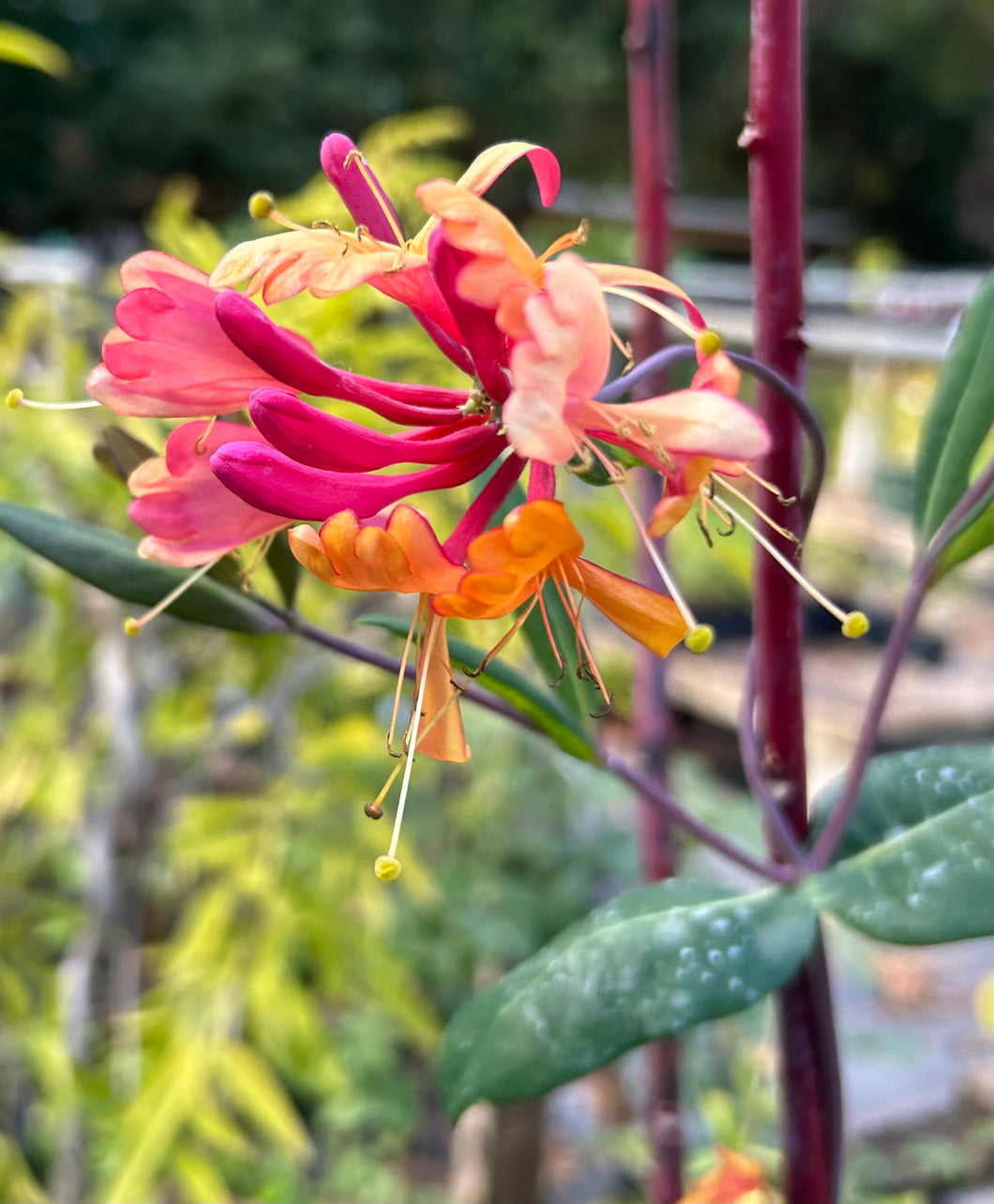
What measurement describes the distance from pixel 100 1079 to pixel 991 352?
3.11 ft

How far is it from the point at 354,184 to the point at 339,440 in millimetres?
71

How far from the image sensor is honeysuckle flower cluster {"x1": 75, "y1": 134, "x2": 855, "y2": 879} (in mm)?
197

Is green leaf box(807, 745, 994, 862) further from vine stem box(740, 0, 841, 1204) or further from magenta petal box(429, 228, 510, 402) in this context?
magenta petal box(429, 228, 510, 402)

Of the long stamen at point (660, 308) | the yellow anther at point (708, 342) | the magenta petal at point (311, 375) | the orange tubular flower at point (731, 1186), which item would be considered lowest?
the orange tubular flower at point (731, 1186)

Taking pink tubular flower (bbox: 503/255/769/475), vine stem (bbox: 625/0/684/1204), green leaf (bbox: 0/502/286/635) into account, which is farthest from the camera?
vine stem (bbox: 625/0/684/1204)

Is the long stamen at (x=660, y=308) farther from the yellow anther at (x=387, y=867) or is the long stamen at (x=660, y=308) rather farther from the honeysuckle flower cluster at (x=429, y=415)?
the yellow anther at (x=387, y=867)

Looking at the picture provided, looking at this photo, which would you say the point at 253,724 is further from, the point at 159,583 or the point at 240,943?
the point at 159,583

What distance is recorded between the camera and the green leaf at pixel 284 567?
302 mm

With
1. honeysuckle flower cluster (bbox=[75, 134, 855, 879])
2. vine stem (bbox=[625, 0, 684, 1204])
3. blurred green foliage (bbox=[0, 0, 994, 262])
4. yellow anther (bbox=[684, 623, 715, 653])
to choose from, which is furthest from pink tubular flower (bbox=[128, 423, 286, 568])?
blurred green foliage (bbox=[0, 0, 994, 262])

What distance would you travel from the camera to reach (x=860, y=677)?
9.07 ft

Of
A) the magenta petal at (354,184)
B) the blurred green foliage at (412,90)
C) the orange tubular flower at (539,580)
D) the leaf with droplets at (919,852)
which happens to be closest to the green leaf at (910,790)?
the leaf with droplets at (919,852)

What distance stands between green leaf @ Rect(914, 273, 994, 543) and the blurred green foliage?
8042 mm

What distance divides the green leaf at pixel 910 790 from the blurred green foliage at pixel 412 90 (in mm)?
8090

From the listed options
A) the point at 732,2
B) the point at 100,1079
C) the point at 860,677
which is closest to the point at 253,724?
the point at 100,1079
